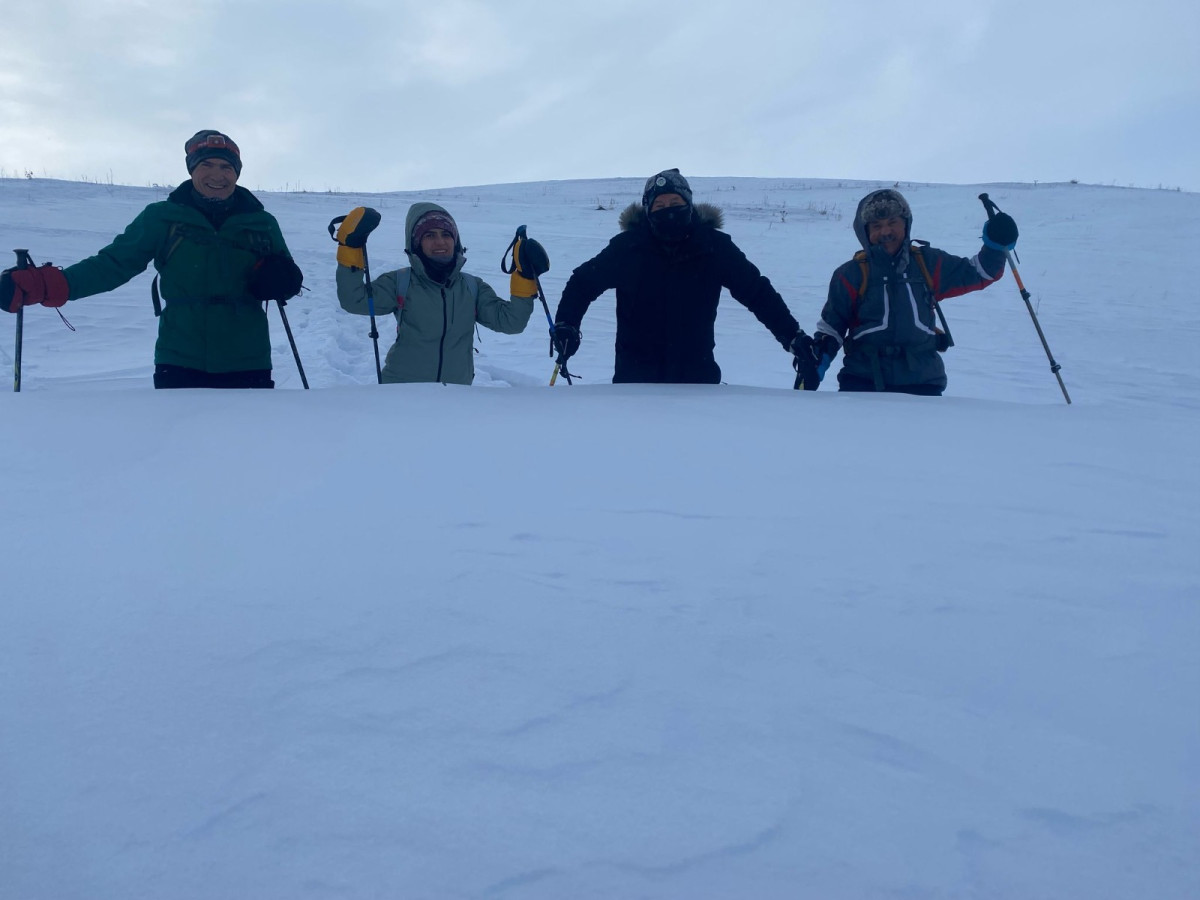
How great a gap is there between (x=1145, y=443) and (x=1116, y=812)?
2149 millimetres

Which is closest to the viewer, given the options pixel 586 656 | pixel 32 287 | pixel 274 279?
pixel 586 656

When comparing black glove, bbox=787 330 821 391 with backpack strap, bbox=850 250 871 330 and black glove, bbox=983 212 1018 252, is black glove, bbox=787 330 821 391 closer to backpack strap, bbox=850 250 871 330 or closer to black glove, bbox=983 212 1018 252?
backpack strap, bbox=850 250 871 330

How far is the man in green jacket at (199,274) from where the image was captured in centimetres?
326

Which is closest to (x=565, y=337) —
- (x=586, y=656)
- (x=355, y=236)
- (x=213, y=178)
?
(x=355, y=236)

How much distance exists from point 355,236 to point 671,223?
1409 mm

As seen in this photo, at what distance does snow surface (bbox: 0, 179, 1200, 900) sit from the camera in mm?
906

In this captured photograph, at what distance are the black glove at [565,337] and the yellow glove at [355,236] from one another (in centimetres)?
94

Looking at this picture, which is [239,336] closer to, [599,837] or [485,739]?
[485,739]

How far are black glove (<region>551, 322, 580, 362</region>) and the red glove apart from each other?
1.99 meters

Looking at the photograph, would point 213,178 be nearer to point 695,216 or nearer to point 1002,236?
point 695,216

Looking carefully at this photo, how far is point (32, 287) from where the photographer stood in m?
3.22

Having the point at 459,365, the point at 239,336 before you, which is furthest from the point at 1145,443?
the point at 239,336

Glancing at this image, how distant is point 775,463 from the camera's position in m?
2.25

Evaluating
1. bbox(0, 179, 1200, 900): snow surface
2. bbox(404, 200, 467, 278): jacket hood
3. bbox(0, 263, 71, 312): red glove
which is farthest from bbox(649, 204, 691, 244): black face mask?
bbox(0, 263, 71, 312): red glove
